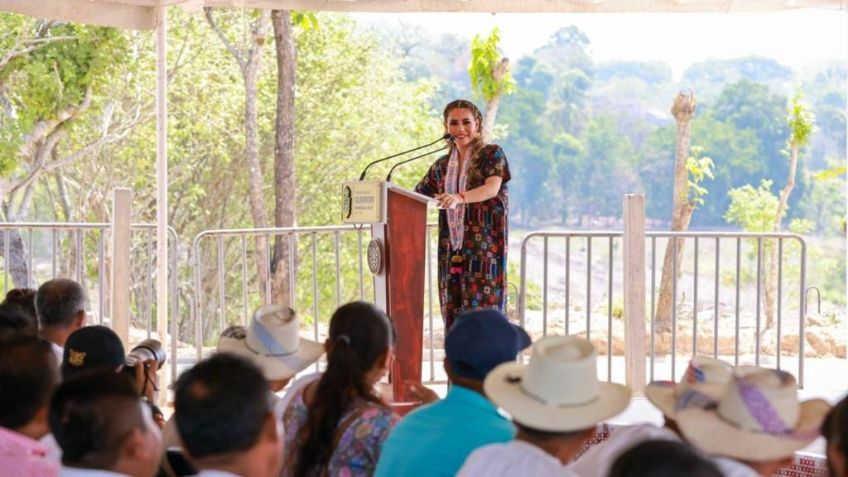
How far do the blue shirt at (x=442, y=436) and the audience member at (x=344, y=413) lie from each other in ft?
0.29

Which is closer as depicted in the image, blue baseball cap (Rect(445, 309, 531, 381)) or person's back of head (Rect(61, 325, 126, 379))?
blue baseball cap (Rect(445, 309, 531, 381))

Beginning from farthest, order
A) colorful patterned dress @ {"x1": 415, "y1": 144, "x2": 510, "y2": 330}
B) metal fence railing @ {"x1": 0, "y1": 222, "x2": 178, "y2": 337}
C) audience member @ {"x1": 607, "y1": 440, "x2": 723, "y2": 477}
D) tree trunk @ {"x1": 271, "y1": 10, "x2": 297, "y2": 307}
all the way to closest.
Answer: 1. tree trunk @ {"x1": 271, "y1": 10, "x2": 297, "y2": 307}
2. metal fence railing @ {"x1": 0, "y1": 222, "x2": 178, "y2": 337}
3. colorful patterned dress @ {"x1": 415, "y1": 144, "x2": 510, "y2": 330}
4. audience member @ {"x1": 607, "y1": 440, "x2": 723, "y2": 477}

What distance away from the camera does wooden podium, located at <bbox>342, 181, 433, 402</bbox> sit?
5.36 metres

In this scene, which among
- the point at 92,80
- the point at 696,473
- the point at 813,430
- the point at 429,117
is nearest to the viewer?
the point at 696,473

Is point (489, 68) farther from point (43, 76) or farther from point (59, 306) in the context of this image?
point (59, 306)

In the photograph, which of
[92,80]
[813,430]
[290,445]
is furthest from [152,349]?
[92,80]

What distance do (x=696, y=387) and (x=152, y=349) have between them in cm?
171

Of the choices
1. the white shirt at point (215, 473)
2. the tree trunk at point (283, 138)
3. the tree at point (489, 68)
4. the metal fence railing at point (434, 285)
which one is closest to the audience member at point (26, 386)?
the white shirt at point (215, 473)

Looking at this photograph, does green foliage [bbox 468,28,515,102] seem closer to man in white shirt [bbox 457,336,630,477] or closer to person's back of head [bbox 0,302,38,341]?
person's back of head [bbox 0,302,38,341]

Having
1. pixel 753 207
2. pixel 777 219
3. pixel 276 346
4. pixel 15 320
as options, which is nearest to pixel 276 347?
pixel 276 346

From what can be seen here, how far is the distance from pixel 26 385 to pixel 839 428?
1688 millimetres

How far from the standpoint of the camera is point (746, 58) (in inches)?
1909

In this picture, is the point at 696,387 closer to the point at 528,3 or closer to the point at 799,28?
the point at 528,3

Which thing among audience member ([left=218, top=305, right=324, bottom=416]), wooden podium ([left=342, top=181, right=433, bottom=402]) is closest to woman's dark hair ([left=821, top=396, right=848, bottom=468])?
audience member ([left=218, top=305, right=324, bottom=416])
